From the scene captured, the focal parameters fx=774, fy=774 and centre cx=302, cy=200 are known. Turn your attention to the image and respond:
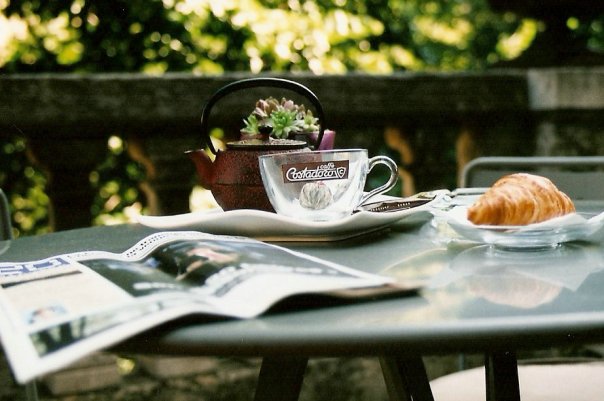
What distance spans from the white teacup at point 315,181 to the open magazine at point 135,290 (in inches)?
7.5

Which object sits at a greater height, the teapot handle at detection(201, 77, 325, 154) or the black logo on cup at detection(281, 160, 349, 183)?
the teapot handle at detection(201, 77, 325, 154)

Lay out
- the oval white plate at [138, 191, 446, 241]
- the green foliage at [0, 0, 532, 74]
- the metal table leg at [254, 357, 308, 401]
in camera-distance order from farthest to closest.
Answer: the green foliage at [0, 0, 532, 74]
the oval white plate at [138, 191, 446, 241]
the metal table leg at [254, 357, 308, 401]

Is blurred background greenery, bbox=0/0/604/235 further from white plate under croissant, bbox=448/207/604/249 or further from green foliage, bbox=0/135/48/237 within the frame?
white plate under croissant, bbox=448/207/604/249

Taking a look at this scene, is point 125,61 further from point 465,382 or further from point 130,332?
point 130,332

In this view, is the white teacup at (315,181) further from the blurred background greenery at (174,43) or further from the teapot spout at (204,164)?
the blurred background greenery at (174,43)

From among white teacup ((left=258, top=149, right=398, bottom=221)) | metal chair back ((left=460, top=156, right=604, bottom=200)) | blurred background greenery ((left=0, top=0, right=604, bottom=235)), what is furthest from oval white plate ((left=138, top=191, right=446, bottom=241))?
blurred background greenery ((left=0, top=0, right=604, bottom=235))

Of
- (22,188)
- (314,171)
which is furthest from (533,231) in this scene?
(22,188)

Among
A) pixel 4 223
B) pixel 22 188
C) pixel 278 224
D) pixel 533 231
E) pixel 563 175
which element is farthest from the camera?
pixel 22 188

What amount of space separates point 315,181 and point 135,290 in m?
0.44

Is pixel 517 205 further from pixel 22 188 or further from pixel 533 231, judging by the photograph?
pixel 22 188

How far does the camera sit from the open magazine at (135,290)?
574 millimetres

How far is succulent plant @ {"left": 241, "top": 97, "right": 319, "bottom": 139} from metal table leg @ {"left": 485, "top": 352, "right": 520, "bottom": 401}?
50 centimetres

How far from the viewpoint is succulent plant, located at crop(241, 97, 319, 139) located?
1232mm

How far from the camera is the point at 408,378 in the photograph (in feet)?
3.69
